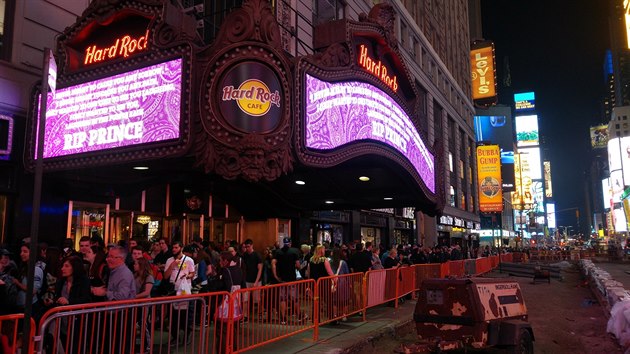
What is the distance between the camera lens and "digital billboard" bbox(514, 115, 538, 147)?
164875mm

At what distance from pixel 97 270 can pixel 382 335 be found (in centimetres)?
606

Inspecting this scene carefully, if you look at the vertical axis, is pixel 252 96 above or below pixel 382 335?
above

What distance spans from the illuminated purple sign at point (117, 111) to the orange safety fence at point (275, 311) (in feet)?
13.2

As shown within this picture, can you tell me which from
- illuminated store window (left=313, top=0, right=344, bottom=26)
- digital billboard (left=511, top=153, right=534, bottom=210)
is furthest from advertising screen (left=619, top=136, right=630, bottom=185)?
illuminated store window (left=313, top=0, right=344, bottom=26)

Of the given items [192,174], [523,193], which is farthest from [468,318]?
[523,193]

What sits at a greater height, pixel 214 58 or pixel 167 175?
pixel 214 58

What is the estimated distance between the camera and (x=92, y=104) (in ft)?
37.7

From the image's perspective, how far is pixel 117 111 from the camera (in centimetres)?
1114

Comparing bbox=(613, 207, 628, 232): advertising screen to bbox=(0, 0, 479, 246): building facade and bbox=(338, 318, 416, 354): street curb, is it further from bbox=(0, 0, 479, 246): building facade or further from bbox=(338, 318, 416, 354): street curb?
bbox=(338, 318, 416, 354): street curb

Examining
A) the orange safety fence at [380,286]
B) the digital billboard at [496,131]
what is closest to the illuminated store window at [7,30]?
the orange safety fence at [380,286]

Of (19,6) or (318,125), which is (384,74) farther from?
(19,6)

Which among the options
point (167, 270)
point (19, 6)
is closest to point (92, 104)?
point (19, 6)

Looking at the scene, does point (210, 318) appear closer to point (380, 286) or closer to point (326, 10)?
point (380, 286)

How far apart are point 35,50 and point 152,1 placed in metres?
3.93
